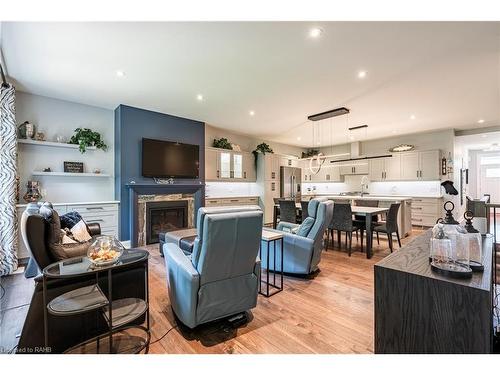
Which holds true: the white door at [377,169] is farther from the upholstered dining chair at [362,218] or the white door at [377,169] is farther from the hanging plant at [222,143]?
the hanging plant at [222,143]

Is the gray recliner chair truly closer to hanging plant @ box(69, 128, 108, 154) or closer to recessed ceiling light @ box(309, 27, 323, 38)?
recessed ceiling light @ box(309, 27, 323, 38)

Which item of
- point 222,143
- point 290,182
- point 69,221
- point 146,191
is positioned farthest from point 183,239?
point 290,182

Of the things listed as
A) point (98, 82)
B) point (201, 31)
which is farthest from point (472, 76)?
point (98, 82)

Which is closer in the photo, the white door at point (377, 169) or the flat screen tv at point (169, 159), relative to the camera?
the flat screen tv at point (169, 159)

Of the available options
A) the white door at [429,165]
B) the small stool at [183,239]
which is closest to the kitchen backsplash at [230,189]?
the small stool at [183,239]

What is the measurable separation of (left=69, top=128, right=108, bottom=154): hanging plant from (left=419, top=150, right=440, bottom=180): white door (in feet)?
26.7

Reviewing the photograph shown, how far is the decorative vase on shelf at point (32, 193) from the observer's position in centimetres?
377

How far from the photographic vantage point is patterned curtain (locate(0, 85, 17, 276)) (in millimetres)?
3316

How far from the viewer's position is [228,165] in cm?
645

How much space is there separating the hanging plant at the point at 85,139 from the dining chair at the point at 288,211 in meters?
3.82

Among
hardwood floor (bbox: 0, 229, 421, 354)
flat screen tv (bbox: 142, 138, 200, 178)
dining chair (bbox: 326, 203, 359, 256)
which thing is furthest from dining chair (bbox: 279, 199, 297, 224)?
flat screen tv (bbox: 142, 138, 200, 178)

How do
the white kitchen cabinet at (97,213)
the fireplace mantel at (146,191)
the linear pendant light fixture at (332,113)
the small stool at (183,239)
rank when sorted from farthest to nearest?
the linear pendant light fixture at (332,113) < the fireplace mantel at (146,191) < the white kitchen cabinet at (97,213) < the small stool at (183,239)

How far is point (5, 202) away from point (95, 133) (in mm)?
1739
